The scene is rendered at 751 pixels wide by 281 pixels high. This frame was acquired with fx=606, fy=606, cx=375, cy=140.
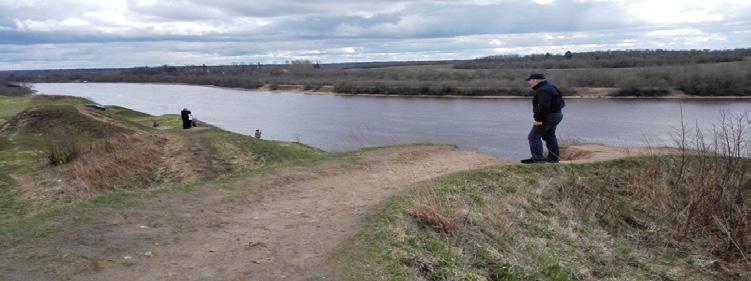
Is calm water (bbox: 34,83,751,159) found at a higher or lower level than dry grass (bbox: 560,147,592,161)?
lower

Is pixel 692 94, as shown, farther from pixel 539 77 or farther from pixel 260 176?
pixel 260 176

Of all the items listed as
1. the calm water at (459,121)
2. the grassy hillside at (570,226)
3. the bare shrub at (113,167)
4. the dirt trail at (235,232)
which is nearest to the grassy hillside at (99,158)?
the bare shrub at (113,167)

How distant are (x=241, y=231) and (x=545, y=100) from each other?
19.1 ft

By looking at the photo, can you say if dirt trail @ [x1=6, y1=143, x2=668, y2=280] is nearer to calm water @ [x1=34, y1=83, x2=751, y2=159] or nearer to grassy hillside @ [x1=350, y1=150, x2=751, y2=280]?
grassy hillside @ [x1=350, y1=150, x2=751, y2=280]

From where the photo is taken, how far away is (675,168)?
33.8ft

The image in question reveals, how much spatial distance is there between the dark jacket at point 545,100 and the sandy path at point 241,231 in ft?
8.06

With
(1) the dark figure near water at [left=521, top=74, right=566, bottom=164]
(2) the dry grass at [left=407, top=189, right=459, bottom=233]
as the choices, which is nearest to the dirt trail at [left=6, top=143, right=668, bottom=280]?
(2) the dry grass at [left=407, top=189, right=459, bottom=233]

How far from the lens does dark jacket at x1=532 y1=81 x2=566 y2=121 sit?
32.6 feet

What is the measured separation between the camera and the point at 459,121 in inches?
1623

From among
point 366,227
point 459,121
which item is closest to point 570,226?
point 366,227

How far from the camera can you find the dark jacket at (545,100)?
9938 mm

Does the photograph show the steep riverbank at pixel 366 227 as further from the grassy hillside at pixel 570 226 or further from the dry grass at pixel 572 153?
the dry grass at pixel 572 153

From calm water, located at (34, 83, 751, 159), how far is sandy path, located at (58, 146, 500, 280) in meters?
A: 17.1

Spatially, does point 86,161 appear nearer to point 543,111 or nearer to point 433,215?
point 433,215
